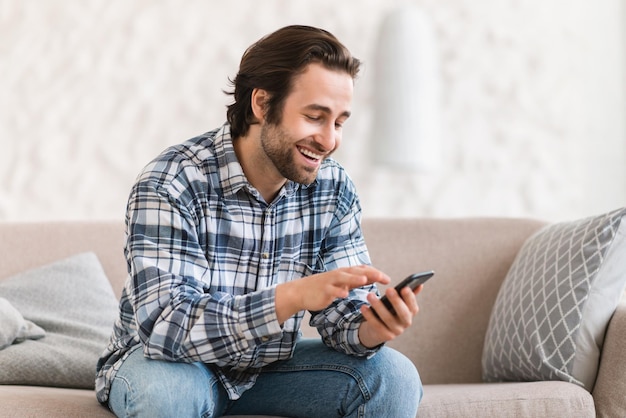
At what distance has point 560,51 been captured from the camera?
3.34 metres

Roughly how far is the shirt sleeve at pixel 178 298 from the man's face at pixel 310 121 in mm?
246

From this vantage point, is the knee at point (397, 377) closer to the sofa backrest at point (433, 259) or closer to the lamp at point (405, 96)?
the sofa backrest at point (433, 259)

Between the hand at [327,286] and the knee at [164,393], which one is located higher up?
the hand at [327,286]

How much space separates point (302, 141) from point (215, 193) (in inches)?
7.9

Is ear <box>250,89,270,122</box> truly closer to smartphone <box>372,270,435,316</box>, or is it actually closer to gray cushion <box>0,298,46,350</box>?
smartphone <box>372,270,435,316</box>

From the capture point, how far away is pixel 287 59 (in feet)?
5.83

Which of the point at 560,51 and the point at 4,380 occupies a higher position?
the point at 560,51

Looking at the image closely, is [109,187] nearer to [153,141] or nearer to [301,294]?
[153,141]

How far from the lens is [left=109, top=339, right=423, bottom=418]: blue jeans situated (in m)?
1.48

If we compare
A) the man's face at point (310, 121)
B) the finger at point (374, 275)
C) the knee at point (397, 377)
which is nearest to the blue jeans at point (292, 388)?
the knee at point (397, 377)

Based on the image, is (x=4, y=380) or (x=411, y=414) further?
(x=4, y=380)

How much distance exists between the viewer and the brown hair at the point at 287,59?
177cm

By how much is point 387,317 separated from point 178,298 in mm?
367

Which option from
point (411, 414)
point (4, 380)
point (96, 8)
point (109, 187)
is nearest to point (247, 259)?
point (411, 414)
